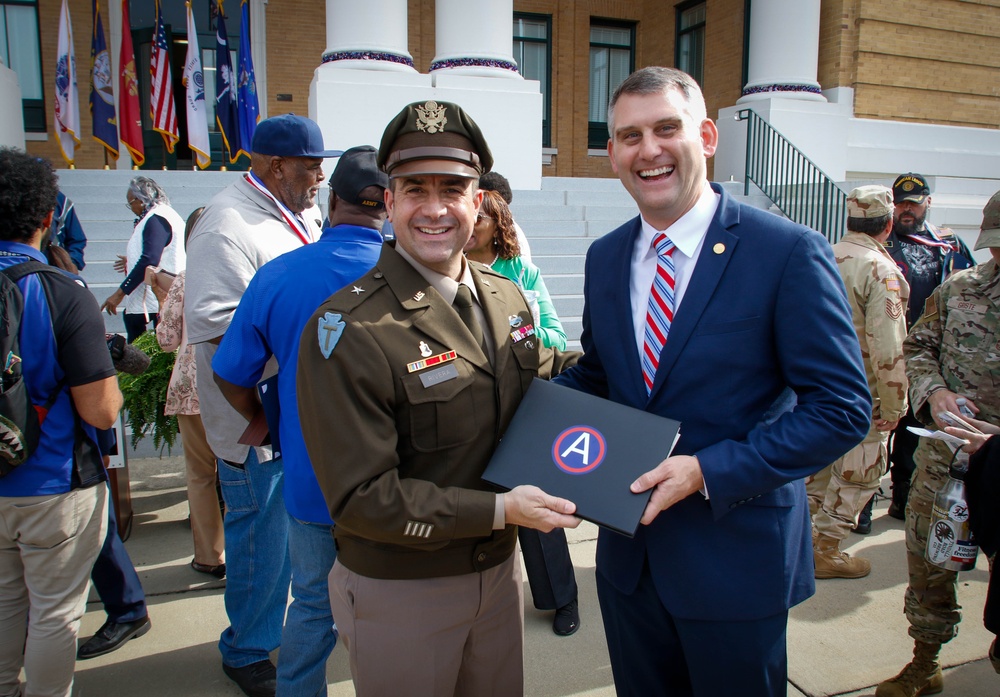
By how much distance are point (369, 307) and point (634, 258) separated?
30.9 inches

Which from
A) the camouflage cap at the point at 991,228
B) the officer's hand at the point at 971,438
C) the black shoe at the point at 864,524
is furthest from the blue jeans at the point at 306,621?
the black shoe at the point at 864,524

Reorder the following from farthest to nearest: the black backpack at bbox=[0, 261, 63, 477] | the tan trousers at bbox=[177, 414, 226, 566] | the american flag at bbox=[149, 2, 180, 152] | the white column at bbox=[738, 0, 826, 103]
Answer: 1. the white column at bbox=[738, 0, 826, 103]
2. the american flag at bbox=[149, 2, 180, 152]
3. the tan trousers at bbox=[177, 414, 226, 566]
4. the black backpack at bbox=[0, 261, 63, 477]

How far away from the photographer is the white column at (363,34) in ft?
31.7

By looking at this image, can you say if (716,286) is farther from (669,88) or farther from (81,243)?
(81,243)

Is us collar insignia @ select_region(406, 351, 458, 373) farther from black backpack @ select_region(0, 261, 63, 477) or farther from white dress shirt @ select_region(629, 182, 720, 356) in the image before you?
black backpack @ select_region(0, 261, 63, 477)

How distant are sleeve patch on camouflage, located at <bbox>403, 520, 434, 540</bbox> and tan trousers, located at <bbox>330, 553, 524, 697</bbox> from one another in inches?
9.4

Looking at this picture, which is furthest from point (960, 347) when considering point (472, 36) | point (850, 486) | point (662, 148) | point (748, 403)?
point (472, 36)

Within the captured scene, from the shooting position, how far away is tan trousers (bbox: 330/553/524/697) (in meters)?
1.91

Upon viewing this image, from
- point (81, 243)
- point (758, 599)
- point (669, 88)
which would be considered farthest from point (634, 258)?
point (81, 243)

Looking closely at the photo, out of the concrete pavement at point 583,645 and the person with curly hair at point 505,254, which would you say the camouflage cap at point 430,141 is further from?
the concrete pavement at point 583,645

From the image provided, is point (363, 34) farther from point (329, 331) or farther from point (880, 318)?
point (329, 331)

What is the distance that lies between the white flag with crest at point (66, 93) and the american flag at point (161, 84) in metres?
1.71

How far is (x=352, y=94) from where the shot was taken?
959 cm

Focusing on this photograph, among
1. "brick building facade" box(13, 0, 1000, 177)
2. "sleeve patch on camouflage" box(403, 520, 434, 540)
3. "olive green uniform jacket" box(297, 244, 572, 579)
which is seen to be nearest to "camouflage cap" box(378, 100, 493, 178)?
"olive green uniform jacket" box(297, 244, 572, 579)
